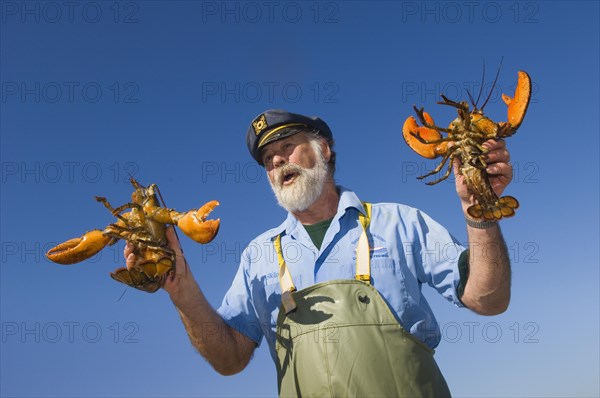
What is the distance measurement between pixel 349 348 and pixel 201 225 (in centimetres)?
141

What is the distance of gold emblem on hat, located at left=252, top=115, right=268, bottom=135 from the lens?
20.0 feet

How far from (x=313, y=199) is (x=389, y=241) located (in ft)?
2.82

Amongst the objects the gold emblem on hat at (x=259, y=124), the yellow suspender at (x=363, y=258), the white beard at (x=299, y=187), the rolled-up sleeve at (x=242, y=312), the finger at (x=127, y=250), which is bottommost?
the rolled-up sleeve at (x=242, y=312)

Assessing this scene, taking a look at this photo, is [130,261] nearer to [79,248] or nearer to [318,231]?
[79,248]

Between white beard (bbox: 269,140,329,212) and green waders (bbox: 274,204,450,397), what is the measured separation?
0.88 metres

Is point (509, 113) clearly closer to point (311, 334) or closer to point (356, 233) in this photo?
point (356, 233)

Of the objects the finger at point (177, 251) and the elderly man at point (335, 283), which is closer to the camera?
the elderly man at point (335, 283)

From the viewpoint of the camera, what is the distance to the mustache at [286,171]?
5961 mm

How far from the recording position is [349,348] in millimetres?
4789

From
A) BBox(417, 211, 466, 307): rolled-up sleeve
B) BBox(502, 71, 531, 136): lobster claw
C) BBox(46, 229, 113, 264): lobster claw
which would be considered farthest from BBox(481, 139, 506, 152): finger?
BBox(46, 229, 113, 264): lobster claw

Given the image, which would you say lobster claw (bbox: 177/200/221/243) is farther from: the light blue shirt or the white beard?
the white beard

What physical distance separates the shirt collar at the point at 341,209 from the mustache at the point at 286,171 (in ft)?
1.07

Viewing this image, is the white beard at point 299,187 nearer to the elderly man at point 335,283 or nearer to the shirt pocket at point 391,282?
the elderly man at point 335,283

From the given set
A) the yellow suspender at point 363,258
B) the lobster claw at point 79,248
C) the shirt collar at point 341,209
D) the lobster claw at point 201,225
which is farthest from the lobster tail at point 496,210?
A: the lobster claw at point 79,248
